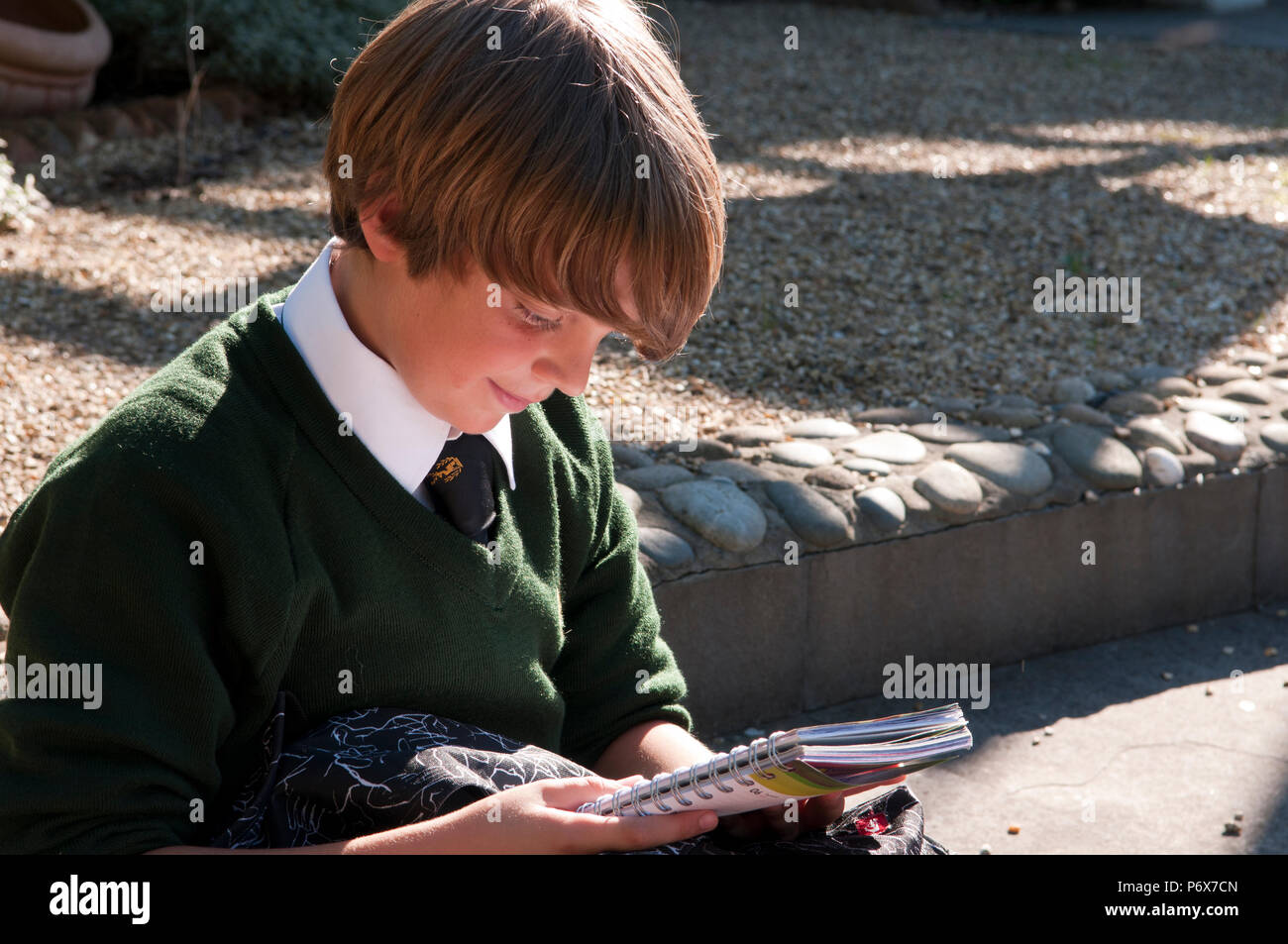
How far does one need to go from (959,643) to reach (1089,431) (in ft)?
2.29

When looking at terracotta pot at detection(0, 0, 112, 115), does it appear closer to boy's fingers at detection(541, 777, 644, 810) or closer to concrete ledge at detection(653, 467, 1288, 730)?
concrete ledge at detection(653, 467, 1288, 730)

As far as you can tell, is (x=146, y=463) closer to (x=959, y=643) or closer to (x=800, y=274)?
(x=959, y=643)

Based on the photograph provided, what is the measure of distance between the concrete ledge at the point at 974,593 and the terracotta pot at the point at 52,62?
399 cm

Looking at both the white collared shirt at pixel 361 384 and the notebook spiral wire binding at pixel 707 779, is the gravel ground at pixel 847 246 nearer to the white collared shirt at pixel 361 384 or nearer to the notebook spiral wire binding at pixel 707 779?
the white collared shirt at pixel 361 384

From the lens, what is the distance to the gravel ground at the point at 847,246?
13.0 ft

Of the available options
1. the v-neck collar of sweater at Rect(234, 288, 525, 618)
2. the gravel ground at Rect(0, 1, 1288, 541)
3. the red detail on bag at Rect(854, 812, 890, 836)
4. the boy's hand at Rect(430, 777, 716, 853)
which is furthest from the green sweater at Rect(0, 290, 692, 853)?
the gravel ground at Rect(0, 1, 1288, 541)

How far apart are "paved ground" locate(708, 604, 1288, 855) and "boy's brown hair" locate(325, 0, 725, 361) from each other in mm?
1795

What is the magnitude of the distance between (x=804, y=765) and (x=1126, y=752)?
6.90ft

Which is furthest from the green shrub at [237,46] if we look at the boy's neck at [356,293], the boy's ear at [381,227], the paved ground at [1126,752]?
the boy's ear at [381,227]

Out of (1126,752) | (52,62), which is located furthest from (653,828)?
(52,62)

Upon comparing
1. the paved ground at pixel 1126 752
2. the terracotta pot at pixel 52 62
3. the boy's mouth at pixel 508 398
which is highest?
the terracotta pot at pixel 52 62

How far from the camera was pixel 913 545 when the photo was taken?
330 centimetres

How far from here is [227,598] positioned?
1.34m

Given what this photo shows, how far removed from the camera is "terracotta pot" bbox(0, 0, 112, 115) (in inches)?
216
